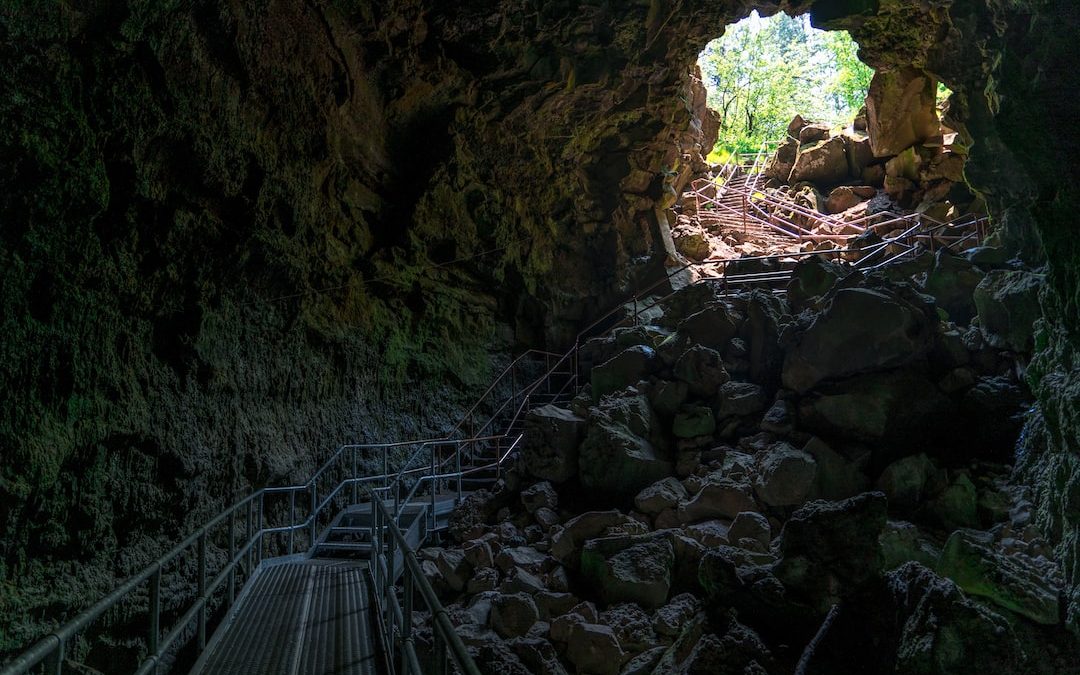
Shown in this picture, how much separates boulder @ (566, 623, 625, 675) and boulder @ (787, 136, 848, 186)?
22.3m

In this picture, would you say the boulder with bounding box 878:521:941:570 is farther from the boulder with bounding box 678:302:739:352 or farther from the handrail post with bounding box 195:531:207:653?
the handrail post with bounding box 195:531:207:653

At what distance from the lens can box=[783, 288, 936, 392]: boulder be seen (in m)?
8.55

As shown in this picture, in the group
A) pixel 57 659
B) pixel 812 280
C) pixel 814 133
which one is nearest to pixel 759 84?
pixel 814 133

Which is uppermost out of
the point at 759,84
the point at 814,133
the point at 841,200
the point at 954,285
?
the point at 759,84

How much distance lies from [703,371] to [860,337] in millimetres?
2352

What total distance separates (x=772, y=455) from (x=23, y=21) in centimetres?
888

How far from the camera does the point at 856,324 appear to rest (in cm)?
880

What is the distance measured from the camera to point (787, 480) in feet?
25.7

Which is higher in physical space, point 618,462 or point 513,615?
point 618,462

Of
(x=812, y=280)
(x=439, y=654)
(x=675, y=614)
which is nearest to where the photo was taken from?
(x=439, y=654)

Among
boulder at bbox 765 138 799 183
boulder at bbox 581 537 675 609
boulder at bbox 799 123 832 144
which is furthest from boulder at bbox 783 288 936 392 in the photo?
boulder at bbox 799 123 832 144

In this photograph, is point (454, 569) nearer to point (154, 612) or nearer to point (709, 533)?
point (709, 533)

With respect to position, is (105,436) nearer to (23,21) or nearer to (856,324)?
(23,21)

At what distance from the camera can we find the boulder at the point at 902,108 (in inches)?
755
